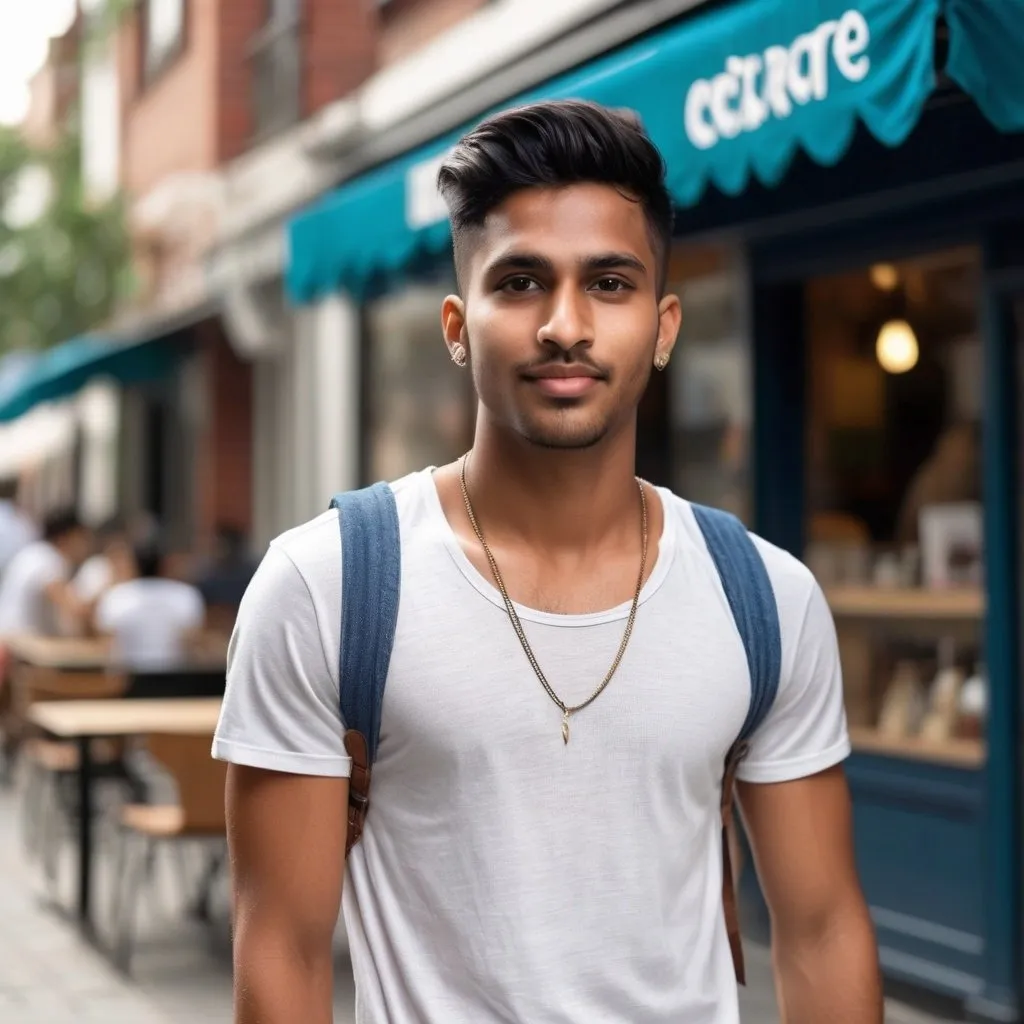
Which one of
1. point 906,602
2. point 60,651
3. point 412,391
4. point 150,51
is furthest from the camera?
point 150,51

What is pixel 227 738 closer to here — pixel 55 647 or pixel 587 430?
pixel 587 430

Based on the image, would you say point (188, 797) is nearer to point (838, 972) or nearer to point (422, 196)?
point (422, 196)

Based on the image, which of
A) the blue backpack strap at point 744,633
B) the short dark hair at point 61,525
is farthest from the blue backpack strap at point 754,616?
the short dark hair at point 61,525

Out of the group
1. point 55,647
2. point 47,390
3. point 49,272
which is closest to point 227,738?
point 55,647

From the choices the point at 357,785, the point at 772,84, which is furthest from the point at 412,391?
the point at 357,785

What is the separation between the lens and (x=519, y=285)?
2.23 metres

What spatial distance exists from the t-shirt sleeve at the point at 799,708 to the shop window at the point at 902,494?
14.9ft

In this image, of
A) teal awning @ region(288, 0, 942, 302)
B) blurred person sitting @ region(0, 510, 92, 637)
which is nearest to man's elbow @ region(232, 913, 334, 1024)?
teal awning @ region(288, 0, 942, 302)

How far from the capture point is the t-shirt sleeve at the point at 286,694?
2.16 metres

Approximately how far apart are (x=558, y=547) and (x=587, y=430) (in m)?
0.18

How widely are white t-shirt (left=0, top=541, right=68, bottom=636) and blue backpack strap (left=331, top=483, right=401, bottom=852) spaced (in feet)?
37.8

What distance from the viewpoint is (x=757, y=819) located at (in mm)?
2389

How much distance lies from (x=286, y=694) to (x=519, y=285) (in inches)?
20.3

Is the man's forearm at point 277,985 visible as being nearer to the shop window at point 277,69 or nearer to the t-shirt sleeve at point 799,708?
the t-shirt sleeve at point 799,708
